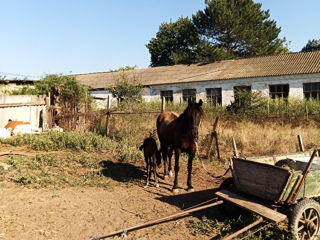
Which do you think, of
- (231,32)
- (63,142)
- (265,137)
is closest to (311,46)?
(231,32)

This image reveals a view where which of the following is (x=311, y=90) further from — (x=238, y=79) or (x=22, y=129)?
(x=22, y=129)

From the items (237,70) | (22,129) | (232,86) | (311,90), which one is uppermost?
(237,70)

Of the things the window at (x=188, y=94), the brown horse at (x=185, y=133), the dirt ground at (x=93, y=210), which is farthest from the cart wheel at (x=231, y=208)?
the window at (x=188, y=94)

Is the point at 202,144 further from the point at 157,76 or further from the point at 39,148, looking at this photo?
the point at 157,76

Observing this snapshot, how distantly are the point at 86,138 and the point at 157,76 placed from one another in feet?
61.2

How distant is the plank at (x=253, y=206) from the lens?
369cm

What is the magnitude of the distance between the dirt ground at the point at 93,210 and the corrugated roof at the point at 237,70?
46.0ft

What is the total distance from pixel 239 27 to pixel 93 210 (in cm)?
3218

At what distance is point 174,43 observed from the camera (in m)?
41.8

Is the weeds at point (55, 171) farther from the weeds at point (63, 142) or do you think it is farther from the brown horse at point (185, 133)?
the brown horse at point (185, 133)

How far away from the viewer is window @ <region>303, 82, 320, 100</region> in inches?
739

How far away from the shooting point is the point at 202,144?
32.9ft

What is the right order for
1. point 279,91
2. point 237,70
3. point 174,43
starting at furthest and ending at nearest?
1. point 174,43
2. point 237,70
3. point 279,91

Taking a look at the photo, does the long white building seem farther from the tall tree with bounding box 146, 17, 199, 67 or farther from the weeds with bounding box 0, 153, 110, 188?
the weeds with bounding box 0, 153, 110, 188
